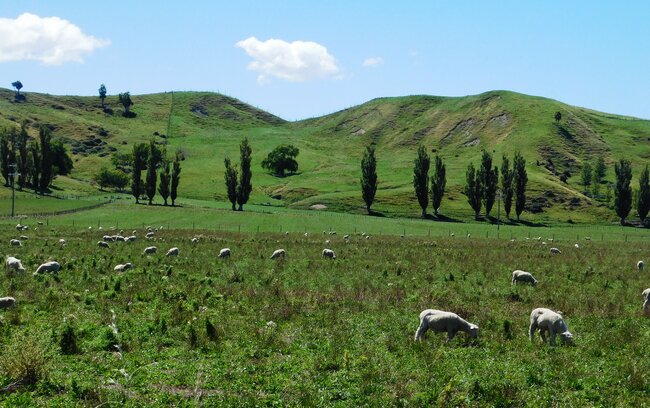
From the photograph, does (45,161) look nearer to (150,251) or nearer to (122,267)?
(150,251)

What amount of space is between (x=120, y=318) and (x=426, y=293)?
12.7 meters

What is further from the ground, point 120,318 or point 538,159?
point 538,159

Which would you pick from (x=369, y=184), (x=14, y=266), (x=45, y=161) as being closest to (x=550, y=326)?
(x=14, y=266)

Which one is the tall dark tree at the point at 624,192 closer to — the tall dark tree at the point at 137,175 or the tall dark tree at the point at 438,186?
the tall dark tree at the point at 438,186

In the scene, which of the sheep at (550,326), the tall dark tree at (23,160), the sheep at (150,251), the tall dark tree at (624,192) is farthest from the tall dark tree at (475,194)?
the sheep at (550,326)

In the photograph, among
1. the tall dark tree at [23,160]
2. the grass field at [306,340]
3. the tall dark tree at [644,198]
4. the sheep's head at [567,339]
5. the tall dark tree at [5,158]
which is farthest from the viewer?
the tall dark tree at [5,158]

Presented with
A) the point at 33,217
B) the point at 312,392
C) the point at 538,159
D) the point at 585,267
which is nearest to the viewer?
the point at 312,392

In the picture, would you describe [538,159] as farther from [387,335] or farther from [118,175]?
[387,335]

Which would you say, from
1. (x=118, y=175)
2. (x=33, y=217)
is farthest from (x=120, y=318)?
(x=118, y=175)

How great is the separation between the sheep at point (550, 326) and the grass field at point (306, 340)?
0.35 metres

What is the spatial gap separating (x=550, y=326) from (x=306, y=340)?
7074mm

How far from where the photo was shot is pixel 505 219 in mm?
114500

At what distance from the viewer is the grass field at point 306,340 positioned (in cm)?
1198

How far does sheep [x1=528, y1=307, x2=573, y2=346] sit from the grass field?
35 centimetres
